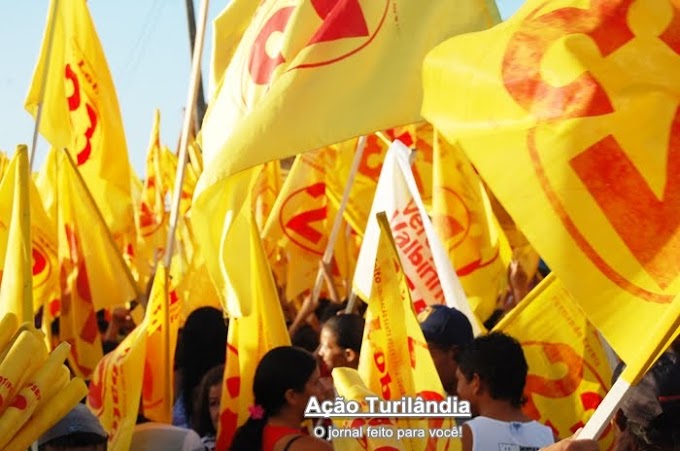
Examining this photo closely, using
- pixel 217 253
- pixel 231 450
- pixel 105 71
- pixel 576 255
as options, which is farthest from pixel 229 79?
pixel 576 255

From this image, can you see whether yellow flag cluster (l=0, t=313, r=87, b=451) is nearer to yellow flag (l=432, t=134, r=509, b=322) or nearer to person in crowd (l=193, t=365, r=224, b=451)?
person in crowd (l=193, t=365, r=224, b=451)

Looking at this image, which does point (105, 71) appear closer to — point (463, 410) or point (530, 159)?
point (463, 410)

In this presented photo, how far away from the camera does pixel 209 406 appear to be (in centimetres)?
533

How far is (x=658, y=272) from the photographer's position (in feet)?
9.62

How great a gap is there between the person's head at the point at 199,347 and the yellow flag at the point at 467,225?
5.03 feet

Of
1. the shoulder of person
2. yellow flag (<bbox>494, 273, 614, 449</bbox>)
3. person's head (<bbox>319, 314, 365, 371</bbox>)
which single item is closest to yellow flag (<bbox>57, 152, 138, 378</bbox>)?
person's head (<bbox>319, 314, 365, 371</bbox>)

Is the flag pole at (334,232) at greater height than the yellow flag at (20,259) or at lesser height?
greater

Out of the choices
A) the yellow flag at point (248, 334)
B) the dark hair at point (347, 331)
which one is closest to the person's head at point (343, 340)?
the dark hair at point (347, 331)

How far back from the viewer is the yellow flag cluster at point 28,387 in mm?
3025

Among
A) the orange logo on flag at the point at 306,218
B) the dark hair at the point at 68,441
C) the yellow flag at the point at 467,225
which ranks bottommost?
the dark hair at the point at 68,441

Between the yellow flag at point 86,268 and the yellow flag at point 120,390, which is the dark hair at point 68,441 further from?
the yellow flag at point 86,268

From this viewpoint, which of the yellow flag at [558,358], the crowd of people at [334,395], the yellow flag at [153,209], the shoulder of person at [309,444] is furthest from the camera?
the yellow flag at [153,209]

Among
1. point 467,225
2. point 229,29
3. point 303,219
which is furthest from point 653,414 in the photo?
point 303,219

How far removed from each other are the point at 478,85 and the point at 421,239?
287 centimetres
